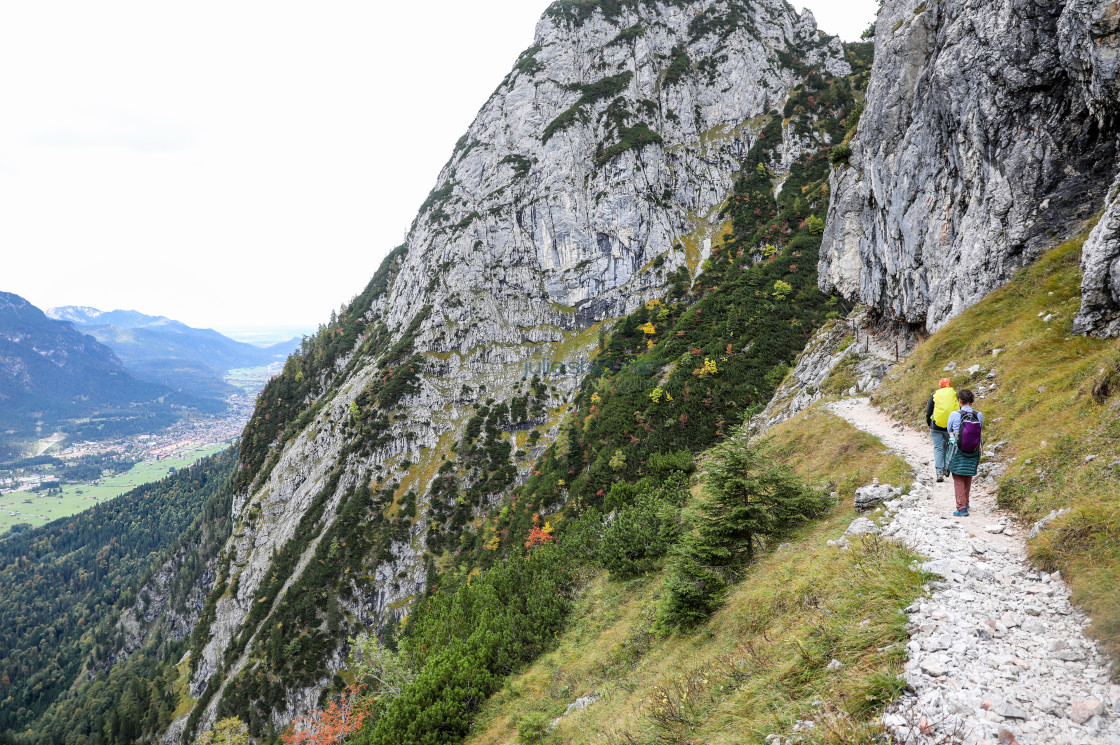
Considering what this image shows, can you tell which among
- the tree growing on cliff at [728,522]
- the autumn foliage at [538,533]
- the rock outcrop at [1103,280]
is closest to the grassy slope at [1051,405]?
the rock outcrop at [1103,280]

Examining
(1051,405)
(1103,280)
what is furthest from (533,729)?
(1103,280)

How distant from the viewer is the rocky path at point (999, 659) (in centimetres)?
383

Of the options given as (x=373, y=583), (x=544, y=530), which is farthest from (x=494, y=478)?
(x=544, y=530)

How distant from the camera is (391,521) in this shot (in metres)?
82.7

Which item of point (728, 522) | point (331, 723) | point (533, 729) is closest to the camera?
point (728, 522)

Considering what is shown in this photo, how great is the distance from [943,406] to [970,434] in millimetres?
2060

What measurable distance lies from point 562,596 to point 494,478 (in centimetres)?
6688

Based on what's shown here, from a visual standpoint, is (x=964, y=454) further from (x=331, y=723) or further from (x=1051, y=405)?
(x=331, y=723)

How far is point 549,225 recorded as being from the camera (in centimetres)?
11456

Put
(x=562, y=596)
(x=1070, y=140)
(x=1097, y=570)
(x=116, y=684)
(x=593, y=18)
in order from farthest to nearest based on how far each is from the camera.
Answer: (x=593, y=18), (x=116, y=684), (x=562, y=596), (x=1070, y=140), (x=1097, y=570)

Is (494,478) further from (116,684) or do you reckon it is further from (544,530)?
(116,684)

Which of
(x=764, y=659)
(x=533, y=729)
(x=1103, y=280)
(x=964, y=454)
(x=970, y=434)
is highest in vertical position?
(x=1103, y=280)

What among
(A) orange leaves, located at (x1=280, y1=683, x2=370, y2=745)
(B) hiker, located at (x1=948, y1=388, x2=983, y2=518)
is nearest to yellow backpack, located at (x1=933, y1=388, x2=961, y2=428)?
(B) hiker, located at (x1=948, y1=388, x2=983, y2=518)

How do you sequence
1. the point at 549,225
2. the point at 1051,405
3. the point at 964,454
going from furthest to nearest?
1. the point at 549,225
2. the point at 1051,405
3. the point at 964,454
